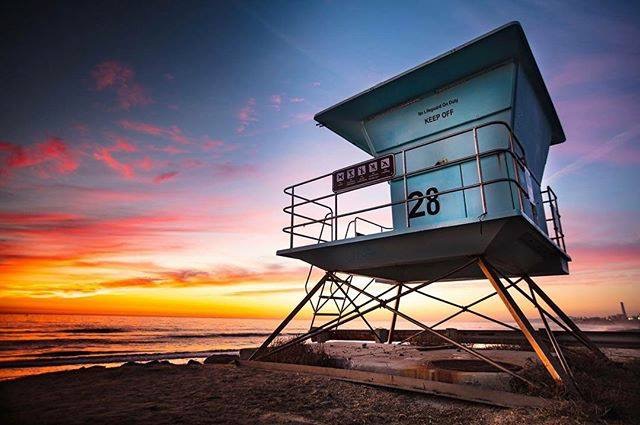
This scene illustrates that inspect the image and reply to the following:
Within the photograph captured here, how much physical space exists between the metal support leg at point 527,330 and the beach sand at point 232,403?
0.93 m

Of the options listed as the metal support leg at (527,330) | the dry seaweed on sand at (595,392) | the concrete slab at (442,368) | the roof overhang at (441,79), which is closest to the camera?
the dry seaweed on sand at (595,392)

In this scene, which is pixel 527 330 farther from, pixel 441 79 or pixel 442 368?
pixel 441 79

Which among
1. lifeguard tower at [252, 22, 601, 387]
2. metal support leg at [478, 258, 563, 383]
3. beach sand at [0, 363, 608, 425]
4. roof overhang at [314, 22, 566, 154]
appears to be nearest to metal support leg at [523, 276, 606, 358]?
lifeguard tower at [252, 22, 601, 387]

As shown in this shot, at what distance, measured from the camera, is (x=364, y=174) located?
726 centimetres

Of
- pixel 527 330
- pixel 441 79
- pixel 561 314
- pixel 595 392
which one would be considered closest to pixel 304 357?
pixel 527 330

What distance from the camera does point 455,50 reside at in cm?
697

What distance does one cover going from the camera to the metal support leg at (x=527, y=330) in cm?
486

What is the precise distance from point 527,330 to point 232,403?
4.91 m

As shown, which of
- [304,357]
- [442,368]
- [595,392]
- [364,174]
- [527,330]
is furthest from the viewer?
[304,357]

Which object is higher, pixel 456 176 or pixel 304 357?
pixel 456 176

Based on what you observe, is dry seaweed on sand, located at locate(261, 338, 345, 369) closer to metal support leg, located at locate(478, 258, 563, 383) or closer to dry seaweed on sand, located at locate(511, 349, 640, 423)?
metal support leg, located at locate(478, 258, 563, 383)

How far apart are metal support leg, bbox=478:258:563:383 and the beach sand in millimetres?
930

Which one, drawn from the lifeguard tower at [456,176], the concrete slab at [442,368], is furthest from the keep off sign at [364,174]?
the concrete slab at [442,368]

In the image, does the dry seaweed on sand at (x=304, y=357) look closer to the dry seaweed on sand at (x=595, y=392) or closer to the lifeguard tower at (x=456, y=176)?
the lifeguard tower at (x=456, y=176)
